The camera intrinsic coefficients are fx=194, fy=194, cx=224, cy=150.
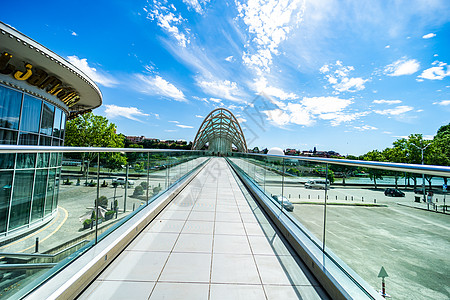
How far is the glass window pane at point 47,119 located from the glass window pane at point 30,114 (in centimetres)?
41

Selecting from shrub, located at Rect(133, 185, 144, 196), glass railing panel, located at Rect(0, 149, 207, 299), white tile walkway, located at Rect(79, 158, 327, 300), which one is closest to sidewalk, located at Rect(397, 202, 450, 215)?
white tile walkway, located at Rect(79, 158, 327, 300)

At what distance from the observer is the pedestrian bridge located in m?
1.38

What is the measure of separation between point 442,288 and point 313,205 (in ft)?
4.65

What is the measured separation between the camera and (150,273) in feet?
6.99

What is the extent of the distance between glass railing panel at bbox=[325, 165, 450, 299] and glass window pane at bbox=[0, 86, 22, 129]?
1248 centimetres

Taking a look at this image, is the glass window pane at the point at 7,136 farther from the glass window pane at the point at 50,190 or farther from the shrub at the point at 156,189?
the glass window pane at the point at 50,190

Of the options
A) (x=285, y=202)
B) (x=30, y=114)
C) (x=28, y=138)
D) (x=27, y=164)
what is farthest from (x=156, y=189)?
(x=30, y=114)

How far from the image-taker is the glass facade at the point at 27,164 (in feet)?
5.34

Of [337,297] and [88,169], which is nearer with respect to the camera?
[337,297]

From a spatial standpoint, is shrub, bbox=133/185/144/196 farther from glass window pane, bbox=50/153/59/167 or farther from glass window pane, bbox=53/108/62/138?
glass window pane, bbox=53/108/62/138

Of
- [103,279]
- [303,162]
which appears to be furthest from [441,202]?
[103,279]

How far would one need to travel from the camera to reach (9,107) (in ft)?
28.0

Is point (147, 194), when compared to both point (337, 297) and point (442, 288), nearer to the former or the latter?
point (337, 297)

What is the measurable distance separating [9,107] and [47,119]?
2.32 metres
